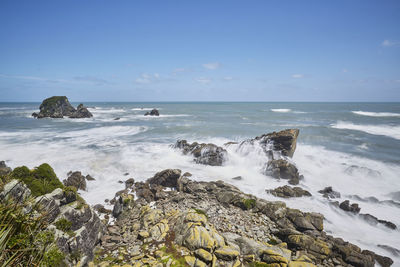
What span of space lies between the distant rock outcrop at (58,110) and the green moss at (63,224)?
75325 mm

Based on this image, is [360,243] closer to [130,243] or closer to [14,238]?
[130,243]

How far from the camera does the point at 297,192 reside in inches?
582

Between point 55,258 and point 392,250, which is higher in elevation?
point 55,258

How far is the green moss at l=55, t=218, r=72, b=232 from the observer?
288 inches

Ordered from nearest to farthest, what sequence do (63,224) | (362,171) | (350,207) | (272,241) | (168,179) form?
(63,224)
(272,241)
(350,207)
(168,179)
(362,171)

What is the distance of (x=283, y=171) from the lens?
1820 cm

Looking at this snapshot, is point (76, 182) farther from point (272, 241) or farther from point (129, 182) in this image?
point (272, 241)

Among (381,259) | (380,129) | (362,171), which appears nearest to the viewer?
(381,259)

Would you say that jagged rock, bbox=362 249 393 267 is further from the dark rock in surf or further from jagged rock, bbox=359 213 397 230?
the dark rock in surf

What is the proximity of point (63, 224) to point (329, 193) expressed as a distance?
1735cm

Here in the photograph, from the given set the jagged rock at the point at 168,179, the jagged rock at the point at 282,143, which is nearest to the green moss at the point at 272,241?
the jagged rock at the point at 168,179

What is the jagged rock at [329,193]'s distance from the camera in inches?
584

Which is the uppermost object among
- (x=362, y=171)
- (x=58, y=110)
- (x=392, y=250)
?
(x=58, y=110)

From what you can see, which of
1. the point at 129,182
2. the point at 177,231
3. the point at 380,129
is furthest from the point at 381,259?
the point at 380,129
